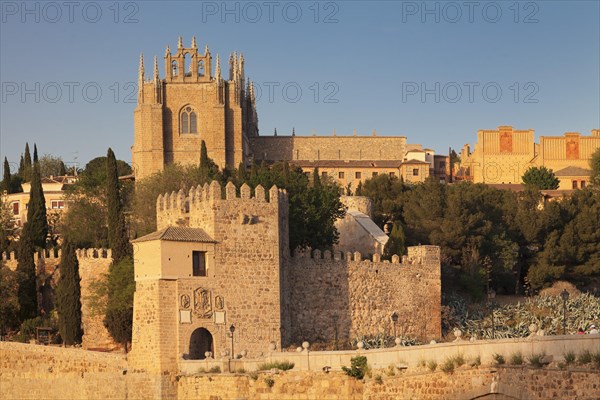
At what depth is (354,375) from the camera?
3216 centimetres

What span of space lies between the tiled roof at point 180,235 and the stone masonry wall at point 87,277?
938cm

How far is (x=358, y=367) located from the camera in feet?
105

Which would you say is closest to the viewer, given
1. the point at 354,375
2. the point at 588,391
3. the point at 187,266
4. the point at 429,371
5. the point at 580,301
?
the point at 588,391

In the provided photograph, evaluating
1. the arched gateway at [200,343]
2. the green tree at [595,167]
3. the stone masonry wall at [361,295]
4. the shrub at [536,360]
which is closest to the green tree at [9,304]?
the stone masonry wall at [361,295]

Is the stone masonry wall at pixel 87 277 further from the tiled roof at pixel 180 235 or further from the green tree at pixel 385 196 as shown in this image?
the green tree at pixel 385 196

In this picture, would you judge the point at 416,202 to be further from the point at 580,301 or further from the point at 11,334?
the point at 11,334

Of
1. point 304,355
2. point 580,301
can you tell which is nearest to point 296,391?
point 304,355

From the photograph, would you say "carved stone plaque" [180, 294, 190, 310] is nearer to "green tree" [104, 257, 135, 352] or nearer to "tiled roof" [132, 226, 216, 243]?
"tiled roof" [132, 226, 216, 243]

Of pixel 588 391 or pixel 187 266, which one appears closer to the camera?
pixel 588 391

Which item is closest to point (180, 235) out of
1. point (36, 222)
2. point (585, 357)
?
point (585, 357)

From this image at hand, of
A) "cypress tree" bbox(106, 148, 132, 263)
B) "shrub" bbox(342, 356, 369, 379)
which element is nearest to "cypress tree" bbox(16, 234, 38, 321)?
"cypress tree" bbox(106, 148, 132, 263)

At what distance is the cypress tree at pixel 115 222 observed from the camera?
51938mm

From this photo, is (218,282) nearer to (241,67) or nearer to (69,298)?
(69,298)

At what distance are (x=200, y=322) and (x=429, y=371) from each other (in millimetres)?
11877
